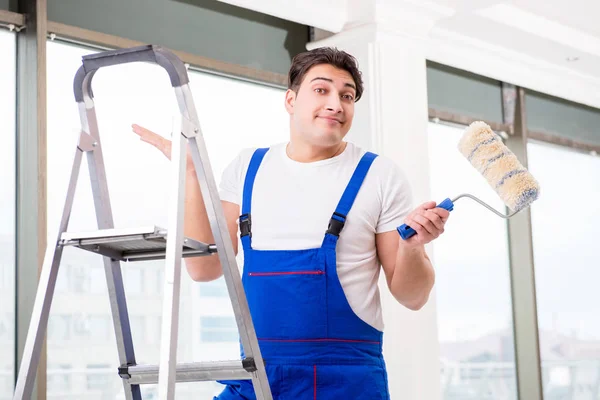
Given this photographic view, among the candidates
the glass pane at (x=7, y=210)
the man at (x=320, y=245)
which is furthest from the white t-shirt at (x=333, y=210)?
the glass pane at (x=7, y=210)

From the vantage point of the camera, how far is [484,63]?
16.3ft

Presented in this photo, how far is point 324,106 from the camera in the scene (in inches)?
77.7

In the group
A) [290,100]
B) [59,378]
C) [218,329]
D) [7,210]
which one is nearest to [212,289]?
[218,329]

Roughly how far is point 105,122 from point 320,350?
6.46ft

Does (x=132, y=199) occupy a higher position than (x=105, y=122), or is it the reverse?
(x=105, y=122)

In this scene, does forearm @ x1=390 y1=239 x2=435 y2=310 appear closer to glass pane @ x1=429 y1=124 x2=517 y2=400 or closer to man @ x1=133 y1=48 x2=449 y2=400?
man @ x1=133 y1=48 x2=449 y2=400

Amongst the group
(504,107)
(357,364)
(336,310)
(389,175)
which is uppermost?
(504,107)

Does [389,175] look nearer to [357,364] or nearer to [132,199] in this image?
[357,364]

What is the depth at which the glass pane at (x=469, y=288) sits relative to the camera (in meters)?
4.98

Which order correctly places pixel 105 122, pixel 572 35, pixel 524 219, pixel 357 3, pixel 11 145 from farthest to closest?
pixel 524 219
pixel 572 35
pixel 357 3
pixel 105 122
pixel 11 145

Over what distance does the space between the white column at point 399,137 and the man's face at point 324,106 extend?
2.06 meters

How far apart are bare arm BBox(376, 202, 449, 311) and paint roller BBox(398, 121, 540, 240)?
0.04m

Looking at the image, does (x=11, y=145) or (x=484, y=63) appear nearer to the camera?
(x=11, y=145)

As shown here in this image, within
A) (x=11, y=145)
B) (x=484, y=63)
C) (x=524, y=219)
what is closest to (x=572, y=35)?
(x=484, y=63)
